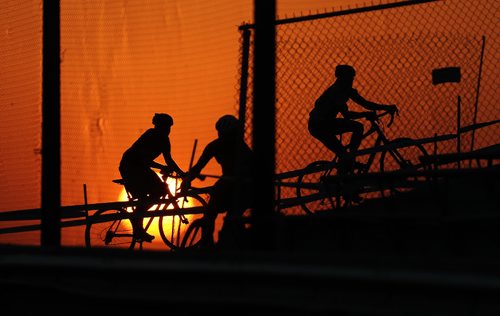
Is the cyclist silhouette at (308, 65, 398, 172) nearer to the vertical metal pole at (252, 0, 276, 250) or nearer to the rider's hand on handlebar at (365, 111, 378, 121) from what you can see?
the rider's hand on handlebar at (365, 111, 378, 121)

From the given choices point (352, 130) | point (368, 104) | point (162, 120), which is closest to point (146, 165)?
point (162, 120)

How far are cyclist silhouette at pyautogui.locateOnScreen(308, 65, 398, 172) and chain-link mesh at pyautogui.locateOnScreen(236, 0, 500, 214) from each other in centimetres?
50

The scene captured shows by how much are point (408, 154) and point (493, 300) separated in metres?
6.20

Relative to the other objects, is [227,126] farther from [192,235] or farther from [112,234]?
[112,234]

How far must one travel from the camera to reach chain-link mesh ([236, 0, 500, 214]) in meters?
7.90

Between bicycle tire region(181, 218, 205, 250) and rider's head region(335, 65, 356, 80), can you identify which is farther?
bicycle tire region(181, 218, 205, 250)

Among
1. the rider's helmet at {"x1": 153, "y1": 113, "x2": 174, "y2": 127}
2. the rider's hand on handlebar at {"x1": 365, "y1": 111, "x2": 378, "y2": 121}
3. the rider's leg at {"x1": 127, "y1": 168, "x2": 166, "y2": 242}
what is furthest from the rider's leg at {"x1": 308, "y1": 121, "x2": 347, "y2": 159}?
the rider's leg at {"x1": 127, "y1": 168, "x2": 166, "y2": 242}

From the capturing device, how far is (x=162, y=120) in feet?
41.0

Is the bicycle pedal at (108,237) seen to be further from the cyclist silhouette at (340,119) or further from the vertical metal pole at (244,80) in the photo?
the vertical metal pole at (244,80)

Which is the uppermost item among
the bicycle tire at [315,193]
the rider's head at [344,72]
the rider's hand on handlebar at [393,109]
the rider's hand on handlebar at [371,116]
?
the rider's head at [344,72]

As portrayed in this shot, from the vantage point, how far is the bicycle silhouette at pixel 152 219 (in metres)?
11.4

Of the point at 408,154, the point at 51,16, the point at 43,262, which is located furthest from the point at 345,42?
the point at 43,262

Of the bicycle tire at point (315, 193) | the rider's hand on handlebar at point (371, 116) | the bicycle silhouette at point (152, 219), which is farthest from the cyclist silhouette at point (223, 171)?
the rider's hand on handlebar at point (371, 116)

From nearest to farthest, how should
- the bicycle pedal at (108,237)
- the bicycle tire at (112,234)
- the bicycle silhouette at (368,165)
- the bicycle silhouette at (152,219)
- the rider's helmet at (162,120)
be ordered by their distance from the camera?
the bicycle silhouette at (368,165)
the bicycle silhouette at (152,219)
the rider's helmet at (162,120)
the bicycle tire at (112,234)
the bicycle pedal at (108,237)
